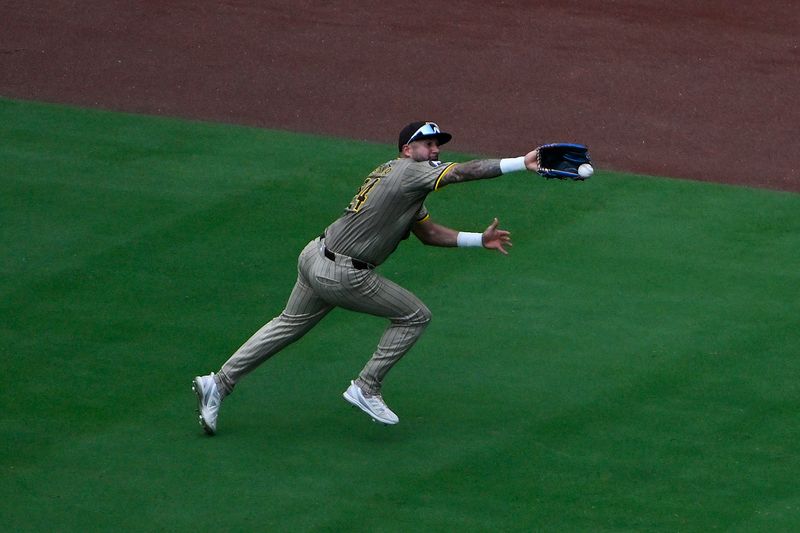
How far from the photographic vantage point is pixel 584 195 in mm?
12672

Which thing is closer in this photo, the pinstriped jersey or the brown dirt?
the pinstriped jersey

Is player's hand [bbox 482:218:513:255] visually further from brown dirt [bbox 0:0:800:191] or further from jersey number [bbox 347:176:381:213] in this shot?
brown dirt [bbox 0:0:800:191]

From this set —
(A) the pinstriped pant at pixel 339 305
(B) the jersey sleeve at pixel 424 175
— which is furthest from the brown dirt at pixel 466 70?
(B) the jersey sleeve at pixel 424 175

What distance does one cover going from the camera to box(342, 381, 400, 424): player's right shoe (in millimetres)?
8766

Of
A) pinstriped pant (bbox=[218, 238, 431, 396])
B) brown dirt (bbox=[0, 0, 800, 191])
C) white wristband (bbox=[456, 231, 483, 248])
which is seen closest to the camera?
pinstriped pant (bbox=[218, 238, 431, 396])

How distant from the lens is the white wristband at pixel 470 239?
8922 mm

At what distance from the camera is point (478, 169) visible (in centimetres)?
811

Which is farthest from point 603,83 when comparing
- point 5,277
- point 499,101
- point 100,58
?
point 5,277

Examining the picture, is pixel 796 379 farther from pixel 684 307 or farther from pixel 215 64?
pixel 215 64

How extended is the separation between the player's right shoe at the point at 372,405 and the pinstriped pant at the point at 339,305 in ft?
0.14

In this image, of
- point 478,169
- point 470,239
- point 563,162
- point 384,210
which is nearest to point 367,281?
point 384,210

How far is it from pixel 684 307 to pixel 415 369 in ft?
7.13

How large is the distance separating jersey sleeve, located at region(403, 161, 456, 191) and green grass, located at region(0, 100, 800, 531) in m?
1.61

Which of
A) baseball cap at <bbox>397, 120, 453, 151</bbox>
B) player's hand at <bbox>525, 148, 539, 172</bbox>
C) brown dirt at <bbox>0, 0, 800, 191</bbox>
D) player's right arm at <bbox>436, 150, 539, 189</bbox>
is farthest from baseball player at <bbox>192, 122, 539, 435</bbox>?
brown dirt at <bbox>0, 0, 800, 191</bbox>
